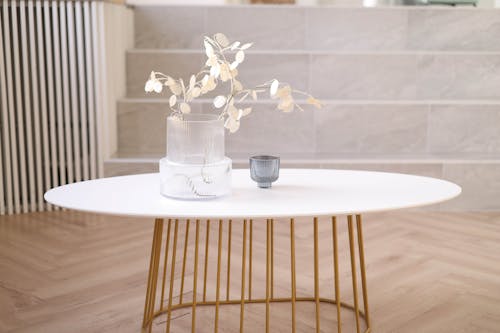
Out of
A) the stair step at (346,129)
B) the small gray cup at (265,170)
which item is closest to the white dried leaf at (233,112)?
the small gray cup at (265,170)

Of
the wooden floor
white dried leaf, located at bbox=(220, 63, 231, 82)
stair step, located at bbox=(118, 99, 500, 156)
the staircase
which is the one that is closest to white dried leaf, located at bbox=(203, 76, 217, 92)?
white dried leaf, located at bbox=(220, 63, 231, 82)

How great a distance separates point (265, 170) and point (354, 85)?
7.36ft

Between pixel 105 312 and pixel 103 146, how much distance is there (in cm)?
150

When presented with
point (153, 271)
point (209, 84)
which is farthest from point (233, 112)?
point (153, 271)

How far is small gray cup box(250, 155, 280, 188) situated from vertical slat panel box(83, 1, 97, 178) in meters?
1.79

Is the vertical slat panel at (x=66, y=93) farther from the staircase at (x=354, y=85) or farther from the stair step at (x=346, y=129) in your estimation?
the stair step at (x=346, y=129)

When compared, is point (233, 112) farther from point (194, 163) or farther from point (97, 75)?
point (97, 75)

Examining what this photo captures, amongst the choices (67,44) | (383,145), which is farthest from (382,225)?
(67,44)

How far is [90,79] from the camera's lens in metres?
3.39

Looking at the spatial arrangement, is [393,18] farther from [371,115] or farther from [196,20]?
[196,20]

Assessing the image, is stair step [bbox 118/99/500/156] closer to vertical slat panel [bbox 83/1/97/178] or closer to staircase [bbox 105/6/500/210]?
staircase [bbox 105/6/500/210]

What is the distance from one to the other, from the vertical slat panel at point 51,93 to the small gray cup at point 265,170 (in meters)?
1.81

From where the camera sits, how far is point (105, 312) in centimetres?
215

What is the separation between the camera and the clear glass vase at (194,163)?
1678 millimetres
